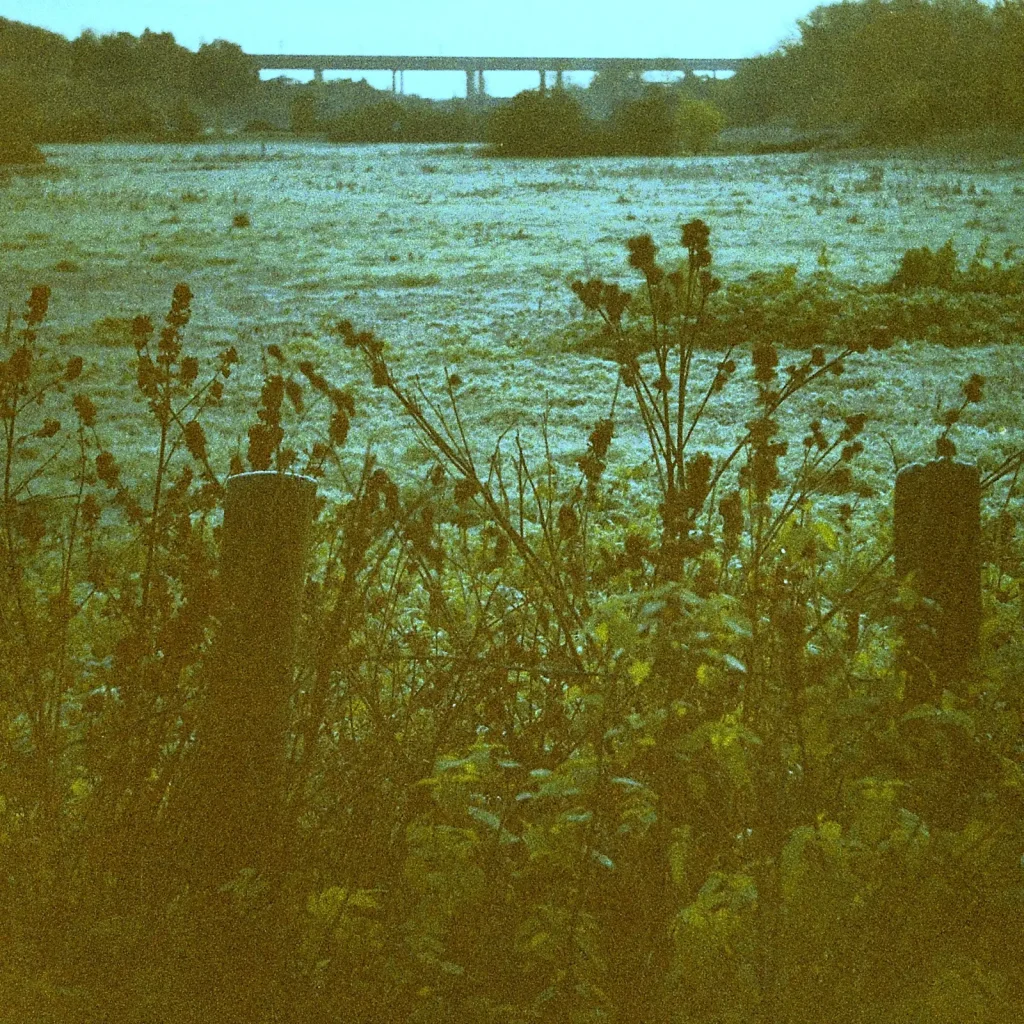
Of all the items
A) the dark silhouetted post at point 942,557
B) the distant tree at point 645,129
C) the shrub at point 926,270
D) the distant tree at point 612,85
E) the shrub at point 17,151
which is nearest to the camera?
the dark silhouetted post at point 942,557

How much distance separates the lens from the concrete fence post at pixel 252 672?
1.97 m

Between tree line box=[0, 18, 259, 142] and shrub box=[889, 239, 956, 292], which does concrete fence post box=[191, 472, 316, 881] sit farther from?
tree line box=[0, 18, 259, 142]

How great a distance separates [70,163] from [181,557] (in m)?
25.5

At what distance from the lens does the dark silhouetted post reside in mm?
2215

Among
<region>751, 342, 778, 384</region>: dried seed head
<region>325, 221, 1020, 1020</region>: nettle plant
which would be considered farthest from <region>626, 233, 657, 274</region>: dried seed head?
<region>751, 342, 778, 384</region>: dried seed head

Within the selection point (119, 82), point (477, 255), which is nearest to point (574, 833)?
point (477, 255)

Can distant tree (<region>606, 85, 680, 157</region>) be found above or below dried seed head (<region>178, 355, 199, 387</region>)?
above

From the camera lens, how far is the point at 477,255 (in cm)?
1391

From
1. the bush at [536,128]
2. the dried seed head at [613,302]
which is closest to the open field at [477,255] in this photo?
the dried seed head at [613,302]

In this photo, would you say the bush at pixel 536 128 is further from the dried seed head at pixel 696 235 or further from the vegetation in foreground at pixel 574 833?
the vegetation in foreground at pixel 574 833

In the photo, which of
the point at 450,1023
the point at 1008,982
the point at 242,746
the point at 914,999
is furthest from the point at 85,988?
the point at 1008,982

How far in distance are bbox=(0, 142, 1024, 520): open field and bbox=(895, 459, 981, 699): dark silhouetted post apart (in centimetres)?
95

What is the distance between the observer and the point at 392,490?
2.57m

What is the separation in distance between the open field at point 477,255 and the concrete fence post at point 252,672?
1.44 meters
